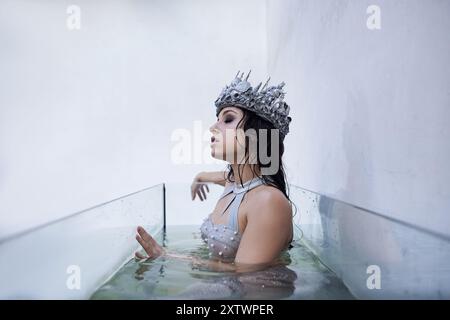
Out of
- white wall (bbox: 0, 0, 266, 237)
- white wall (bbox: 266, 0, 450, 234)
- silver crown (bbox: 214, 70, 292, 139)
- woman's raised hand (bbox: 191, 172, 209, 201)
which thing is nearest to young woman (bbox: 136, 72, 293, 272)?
silver crown (bbox: 214, 70, 292, 139)

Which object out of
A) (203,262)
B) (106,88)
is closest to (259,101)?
(203,262)

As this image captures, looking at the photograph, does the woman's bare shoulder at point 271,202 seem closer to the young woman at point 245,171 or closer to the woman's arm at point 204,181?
the young woman at point 245,171

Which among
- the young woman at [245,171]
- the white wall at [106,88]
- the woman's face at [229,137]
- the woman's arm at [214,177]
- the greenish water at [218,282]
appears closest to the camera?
the greenish water at [218,282]

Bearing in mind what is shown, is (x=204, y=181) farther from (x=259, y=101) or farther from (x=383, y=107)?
(x=383, y=107)

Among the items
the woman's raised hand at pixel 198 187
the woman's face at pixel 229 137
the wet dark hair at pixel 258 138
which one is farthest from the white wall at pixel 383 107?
the woman's raised hand at pixel 198 187

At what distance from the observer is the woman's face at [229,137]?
139 cm

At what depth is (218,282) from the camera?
1028 millimetres

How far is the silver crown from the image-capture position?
56.0 inches

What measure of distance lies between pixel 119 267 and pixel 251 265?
51cm

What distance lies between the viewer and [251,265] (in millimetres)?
1109
